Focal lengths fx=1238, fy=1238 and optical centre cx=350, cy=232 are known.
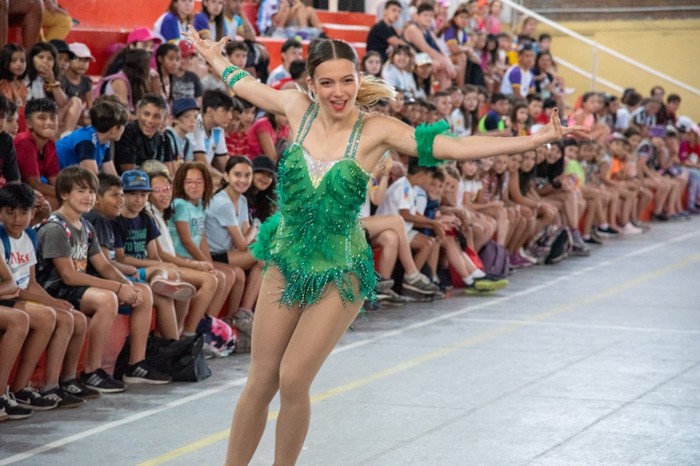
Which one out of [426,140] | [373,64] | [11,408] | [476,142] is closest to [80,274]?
[11,408]

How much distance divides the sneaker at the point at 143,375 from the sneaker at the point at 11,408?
1046mm

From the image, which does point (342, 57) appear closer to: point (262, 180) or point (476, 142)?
point (476, 142)

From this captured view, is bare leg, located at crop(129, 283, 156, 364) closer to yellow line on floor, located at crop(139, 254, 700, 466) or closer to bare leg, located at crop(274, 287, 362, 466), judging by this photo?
yellow line on floor, located at crop(139, 254, 700, 466)

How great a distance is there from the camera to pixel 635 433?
6.55m

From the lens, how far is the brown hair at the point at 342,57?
5.04 meters

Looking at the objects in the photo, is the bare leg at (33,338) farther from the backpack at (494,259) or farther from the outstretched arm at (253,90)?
the backpack at (494,259)

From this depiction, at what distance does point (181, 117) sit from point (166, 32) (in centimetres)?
289

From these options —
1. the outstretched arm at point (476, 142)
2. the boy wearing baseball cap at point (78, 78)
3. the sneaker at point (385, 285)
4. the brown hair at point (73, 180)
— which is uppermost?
the boy wearing baseball cap at point (78, 78)

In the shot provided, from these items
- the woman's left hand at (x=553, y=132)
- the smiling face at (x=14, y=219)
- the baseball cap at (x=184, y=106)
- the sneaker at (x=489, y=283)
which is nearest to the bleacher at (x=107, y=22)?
the baseball cap at (x=184, y=106)

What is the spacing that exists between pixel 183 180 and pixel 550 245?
243 inches

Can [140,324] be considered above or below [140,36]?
below

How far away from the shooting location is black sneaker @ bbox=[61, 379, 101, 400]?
7.38 meters

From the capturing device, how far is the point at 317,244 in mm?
5098

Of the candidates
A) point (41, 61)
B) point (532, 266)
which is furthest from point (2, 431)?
point (532, 266)
